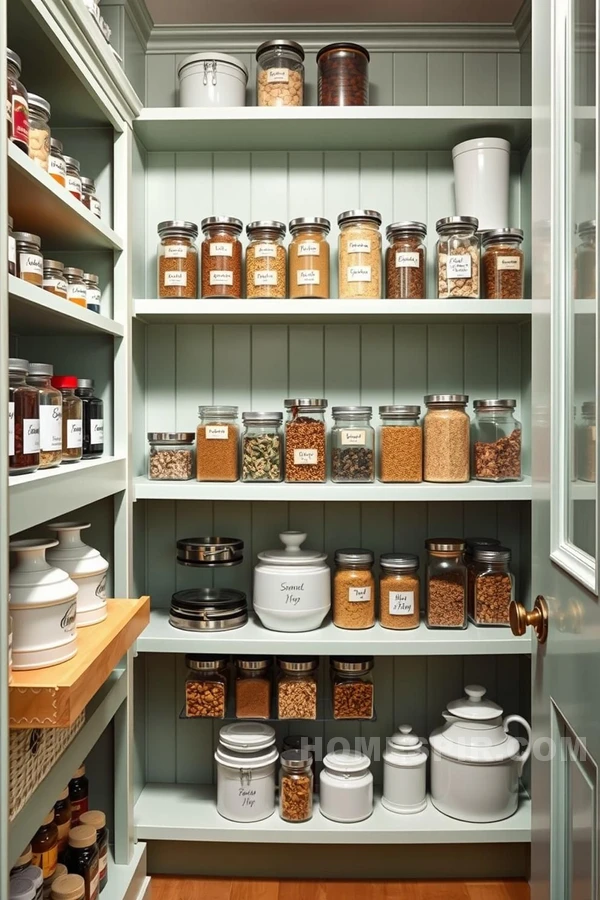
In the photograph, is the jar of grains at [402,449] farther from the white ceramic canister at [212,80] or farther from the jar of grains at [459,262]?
the white ceramic canister at [212,80]

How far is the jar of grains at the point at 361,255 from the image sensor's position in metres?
1.82

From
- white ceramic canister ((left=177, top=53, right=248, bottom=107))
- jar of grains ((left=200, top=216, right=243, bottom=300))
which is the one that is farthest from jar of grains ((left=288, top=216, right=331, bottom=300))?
white ceramic canister ((left=177, top=53, right=248, bottom=107))

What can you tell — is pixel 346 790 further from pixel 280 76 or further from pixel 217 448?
pixel 280 76

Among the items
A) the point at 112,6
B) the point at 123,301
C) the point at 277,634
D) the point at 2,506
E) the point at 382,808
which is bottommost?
the point at 382,808

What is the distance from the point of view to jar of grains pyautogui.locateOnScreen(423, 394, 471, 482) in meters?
1.83

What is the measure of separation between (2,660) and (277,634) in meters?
1.01

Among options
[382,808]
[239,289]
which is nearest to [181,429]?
[239,289]

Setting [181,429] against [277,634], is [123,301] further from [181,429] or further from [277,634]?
[277,634]

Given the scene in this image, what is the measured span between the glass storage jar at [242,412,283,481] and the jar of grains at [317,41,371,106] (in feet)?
2.66

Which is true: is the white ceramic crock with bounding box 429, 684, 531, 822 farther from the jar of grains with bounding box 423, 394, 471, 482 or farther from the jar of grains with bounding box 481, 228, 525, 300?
the jar of grains with bounding box 481, 228, 525, 300

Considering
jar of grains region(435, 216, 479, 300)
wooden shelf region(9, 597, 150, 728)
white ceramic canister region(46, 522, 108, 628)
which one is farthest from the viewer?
jar of grains region(435, 216, 479, 300)

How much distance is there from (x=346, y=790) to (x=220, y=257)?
1372 mm

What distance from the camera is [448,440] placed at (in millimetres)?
1828

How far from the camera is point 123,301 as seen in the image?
5.75 feet
